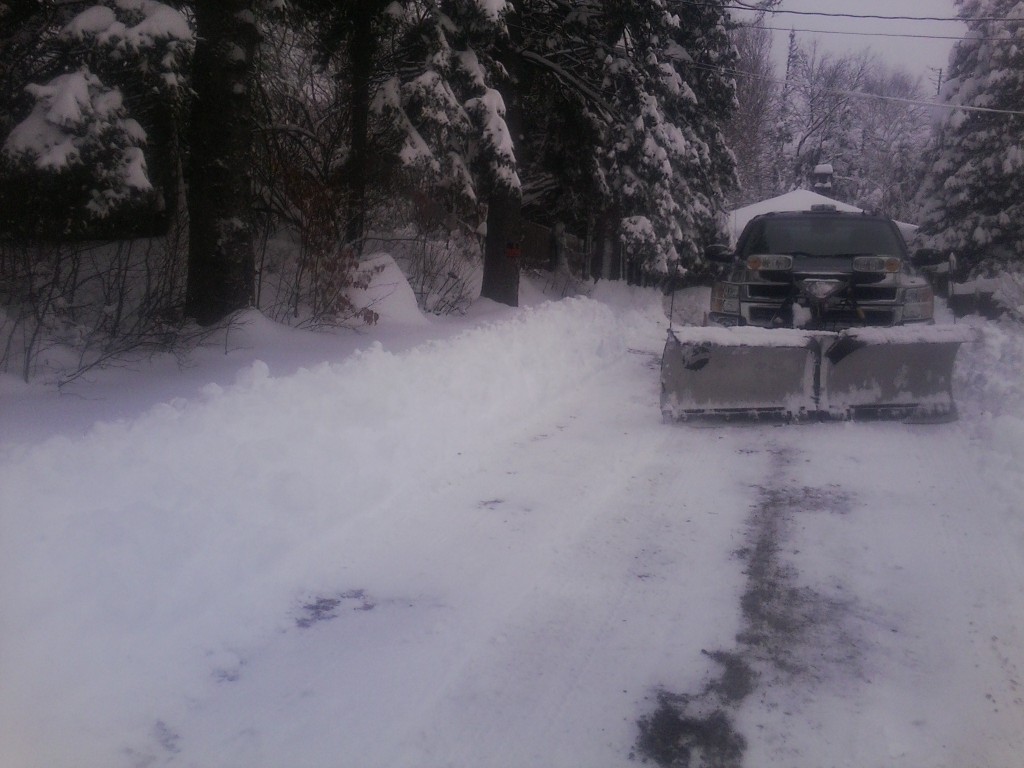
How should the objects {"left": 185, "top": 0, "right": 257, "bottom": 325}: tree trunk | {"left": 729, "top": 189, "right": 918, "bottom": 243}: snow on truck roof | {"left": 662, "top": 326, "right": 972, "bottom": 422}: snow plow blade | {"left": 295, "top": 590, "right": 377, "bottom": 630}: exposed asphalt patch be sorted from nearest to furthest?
1. {"left": 295, "top": 590, "right": 377, "bottom": 630}: exposed asphalt patch
2. {"left": 662, "top": 326, "right": 972, "bottom": 422}: snow plow blade
3. {"left": 185, "top": 0, "right": 257, "bottom": 325}: tree trunk
4. {"left": 729, "top": 189, "right": 918, "bottom": 243}: snow on truck roof

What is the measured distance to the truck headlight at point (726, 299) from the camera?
29.6 ft

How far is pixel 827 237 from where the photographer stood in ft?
29.9

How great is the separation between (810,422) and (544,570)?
14.9 feet

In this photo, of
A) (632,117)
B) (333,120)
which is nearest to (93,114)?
(333,120)

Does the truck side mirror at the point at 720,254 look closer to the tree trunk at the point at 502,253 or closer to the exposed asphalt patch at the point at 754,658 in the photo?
the exposed asphalt patch at the point at 754,658

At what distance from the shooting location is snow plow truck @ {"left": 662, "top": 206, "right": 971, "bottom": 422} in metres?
7.96

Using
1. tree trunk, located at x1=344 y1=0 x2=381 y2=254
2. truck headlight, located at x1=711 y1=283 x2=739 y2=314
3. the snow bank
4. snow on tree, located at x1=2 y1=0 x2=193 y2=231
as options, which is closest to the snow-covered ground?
the snow bank

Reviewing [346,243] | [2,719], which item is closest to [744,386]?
[346,243]

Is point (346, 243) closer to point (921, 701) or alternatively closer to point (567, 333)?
point (567, 333)

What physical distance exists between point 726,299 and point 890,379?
6.28 feet

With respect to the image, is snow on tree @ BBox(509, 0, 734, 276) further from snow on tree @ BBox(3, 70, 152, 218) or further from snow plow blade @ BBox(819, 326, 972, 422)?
snow plow blade @ BBox(819, 326, 972, 422)

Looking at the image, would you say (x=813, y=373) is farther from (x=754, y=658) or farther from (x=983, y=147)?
(x=983, y=147)

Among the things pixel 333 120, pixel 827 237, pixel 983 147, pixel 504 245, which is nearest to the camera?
pixel 827 237

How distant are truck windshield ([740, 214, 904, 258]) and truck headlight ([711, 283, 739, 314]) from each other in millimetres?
442
